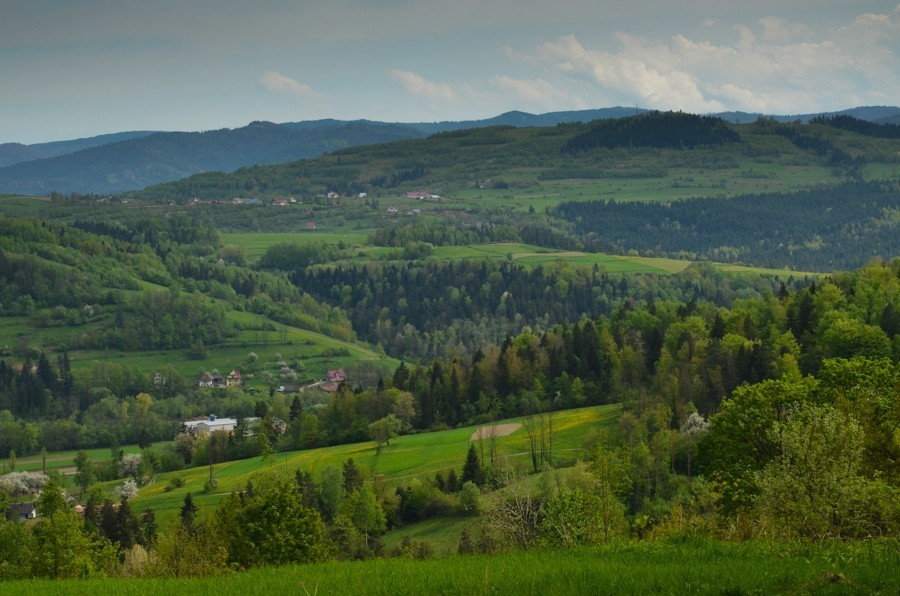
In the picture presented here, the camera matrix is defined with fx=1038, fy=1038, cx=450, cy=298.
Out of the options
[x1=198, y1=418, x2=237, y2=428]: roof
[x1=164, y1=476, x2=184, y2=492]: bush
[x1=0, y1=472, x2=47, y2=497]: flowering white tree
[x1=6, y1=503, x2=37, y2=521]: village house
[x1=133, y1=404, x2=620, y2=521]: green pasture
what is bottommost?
[x1=198, y1=418, x2=237, y2=428]: roof

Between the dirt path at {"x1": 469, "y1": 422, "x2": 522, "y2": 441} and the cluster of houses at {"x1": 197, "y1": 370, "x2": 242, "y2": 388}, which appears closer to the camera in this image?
the dirt path at {"x1": 469, "y1": 422, "x2": 522, "y2": 441}

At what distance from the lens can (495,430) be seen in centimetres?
10581

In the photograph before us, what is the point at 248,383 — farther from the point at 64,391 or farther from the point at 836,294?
the point at 836,294

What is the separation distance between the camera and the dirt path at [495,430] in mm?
103325

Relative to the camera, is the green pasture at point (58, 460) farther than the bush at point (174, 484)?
Yes

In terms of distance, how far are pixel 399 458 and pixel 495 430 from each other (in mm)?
10994

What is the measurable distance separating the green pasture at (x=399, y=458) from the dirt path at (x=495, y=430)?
75 cm

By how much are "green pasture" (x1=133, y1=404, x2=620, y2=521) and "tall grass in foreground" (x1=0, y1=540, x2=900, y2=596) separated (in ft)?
212

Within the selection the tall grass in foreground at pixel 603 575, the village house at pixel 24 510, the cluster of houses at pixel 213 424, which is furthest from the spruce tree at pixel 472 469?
the tall grass in foreground at pixel 603 575

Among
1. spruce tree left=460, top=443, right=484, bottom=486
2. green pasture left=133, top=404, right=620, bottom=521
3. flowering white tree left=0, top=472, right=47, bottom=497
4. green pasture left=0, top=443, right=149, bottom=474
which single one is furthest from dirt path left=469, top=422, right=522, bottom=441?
green pasture left=0, top=443, right=149, bottom=474

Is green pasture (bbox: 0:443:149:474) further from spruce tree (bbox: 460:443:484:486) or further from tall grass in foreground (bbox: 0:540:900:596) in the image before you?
tall grass in foreground (bbox: 0:540:900:596)

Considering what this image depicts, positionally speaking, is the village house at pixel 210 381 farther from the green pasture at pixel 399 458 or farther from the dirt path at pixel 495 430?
the dirt path at pixel 495 430

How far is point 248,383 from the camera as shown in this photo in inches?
7761

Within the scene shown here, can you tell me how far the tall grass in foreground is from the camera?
19734 millimetres
